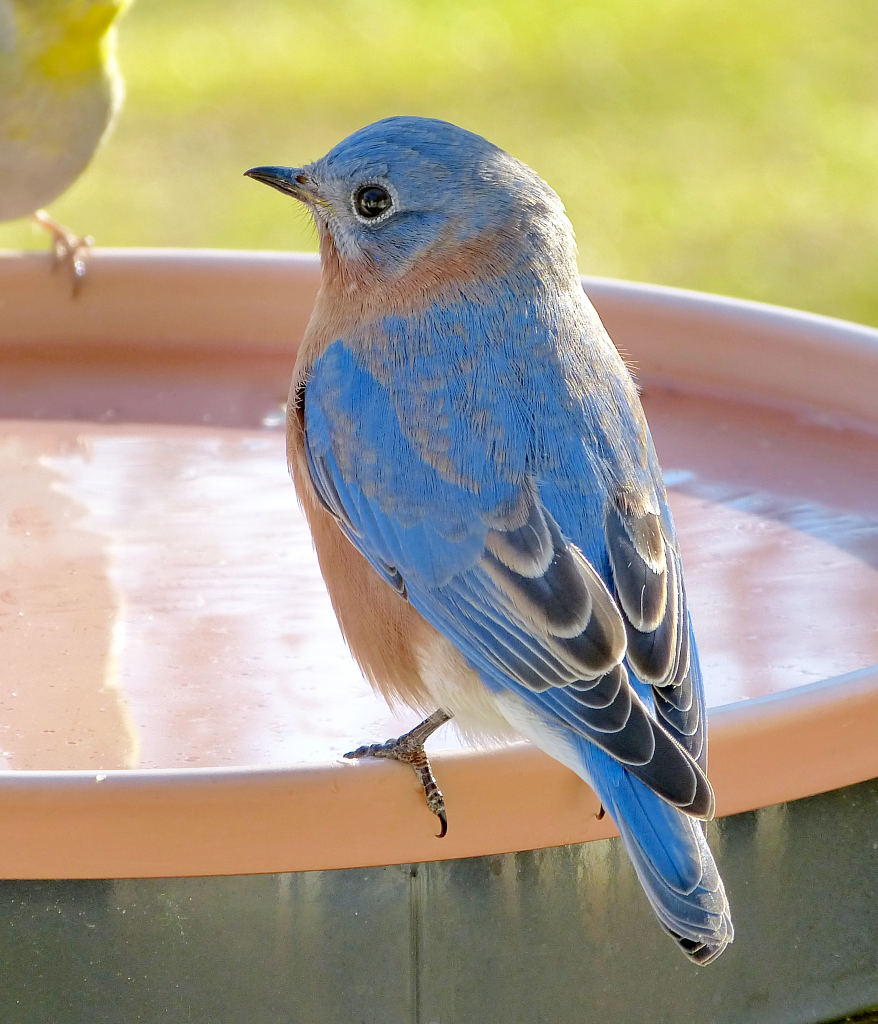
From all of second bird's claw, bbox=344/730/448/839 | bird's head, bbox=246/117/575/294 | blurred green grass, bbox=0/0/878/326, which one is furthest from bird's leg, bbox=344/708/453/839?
blurred green grass, bbox=0/0/878/326

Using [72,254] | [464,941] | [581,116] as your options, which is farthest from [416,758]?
[581,116]

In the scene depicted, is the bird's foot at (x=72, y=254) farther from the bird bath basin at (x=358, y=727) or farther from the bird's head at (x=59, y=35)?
the bird's head at (x=59, y=35)

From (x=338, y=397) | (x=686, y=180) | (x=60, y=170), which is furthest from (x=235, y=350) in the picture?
(x=686, y=180)

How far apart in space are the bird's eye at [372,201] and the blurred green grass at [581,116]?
596 cm

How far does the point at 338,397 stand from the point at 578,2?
12073mm

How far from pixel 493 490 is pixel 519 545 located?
4.5 inches

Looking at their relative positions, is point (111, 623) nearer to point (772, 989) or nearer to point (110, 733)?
point (110, 733)

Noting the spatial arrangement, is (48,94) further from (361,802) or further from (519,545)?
(361,802)

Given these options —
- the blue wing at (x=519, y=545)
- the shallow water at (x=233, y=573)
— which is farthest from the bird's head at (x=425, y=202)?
the shallow water at (x=233, y=573)

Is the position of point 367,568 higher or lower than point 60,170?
higher

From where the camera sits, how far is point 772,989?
279 centimetres

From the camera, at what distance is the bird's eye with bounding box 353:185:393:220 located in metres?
2.99

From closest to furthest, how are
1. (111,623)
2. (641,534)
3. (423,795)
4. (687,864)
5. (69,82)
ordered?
(687,864) < (423,795) < (641,534) < (111,623) < (69,82)

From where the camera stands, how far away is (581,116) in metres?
11.6
